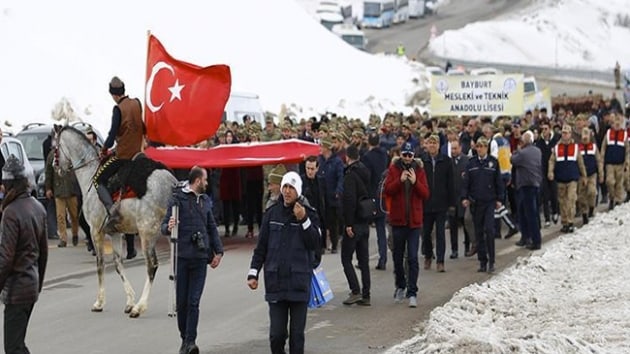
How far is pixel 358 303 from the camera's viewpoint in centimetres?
1583

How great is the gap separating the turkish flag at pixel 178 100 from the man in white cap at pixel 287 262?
7.64m

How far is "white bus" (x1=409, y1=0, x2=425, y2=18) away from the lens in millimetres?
105088

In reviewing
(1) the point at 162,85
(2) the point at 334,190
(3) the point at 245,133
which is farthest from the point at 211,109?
(3) the point at 245,133

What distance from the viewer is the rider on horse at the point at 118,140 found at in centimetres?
1568

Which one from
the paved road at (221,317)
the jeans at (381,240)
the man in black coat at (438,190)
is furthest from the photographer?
the jeans at (381,240)

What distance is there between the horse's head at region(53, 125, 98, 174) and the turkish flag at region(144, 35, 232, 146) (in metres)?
2.62

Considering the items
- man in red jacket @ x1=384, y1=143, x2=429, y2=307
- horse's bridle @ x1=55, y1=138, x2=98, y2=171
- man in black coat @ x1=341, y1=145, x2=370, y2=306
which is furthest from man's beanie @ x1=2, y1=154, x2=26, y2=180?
man in red jacket @ x1=384, y1=143, x2=429, y2=307

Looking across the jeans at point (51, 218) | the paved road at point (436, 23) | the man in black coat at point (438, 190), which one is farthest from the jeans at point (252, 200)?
the paved road at point (436, 23)

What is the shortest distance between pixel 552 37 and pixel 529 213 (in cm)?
8163

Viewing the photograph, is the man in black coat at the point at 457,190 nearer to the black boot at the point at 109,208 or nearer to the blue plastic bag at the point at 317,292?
the black boot at the point at 109,208

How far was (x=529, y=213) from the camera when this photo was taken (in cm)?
2184

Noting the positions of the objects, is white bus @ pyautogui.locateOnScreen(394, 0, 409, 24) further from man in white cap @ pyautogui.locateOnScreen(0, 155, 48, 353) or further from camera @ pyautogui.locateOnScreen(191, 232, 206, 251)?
man in white cap @ pyautogui.locateOnScreen(0, 155, 48, 353)

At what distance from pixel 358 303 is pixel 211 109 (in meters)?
4.88

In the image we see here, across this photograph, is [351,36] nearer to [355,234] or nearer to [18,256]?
[355,234]
